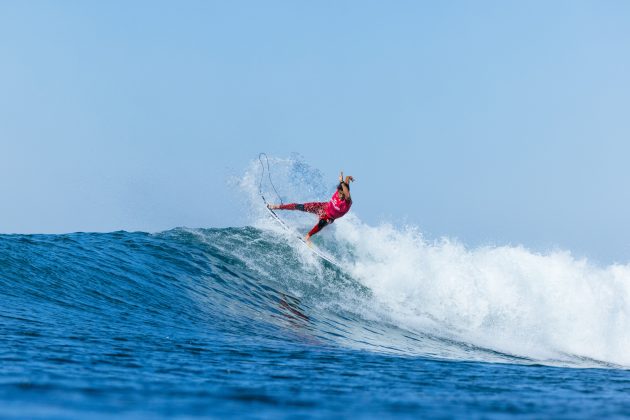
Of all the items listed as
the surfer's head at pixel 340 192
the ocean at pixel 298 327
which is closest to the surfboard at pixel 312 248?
the ocean at pixel 298 327

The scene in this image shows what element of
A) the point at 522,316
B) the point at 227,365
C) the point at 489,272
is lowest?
the point at 227,365

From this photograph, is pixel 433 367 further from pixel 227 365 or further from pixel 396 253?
pixel 396 253

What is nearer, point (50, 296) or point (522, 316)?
point (50, 296)

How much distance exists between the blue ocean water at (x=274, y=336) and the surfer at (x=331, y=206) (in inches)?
50.6

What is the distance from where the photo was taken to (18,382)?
18.0 ft

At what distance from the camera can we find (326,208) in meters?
18.0

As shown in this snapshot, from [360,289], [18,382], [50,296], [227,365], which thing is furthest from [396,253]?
[18,382]

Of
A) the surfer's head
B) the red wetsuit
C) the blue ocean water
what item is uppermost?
the surfer's head

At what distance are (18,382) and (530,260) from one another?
1697 centimetres

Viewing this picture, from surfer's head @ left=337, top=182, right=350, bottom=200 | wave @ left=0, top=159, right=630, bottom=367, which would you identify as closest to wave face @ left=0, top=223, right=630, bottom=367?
wave @ left=0, top=159, right=630, bottom=367

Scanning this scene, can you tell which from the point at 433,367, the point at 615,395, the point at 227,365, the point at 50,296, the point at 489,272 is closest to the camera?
the point at 615,395

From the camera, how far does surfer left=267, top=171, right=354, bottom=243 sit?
17.4 metres

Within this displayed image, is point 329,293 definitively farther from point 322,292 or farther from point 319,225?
point 319,225

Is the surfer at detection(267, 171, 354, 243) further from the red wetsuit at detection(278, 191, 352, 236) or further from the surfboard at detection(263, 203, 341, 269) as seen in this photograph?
the surfboard at detection(263, 203, 341, 269)
